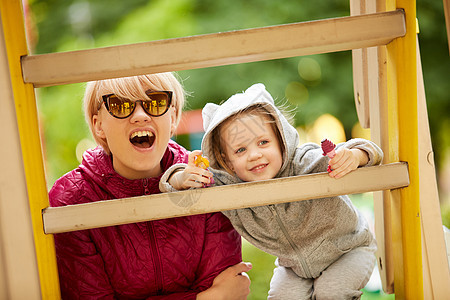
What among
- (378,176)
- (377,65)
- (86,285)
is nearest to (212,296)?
(86,285)

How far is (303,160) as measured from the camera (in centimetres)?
152

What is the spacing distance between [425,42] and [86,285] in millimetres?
4139

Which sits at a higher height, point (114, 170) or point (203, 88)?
point (203, 88)

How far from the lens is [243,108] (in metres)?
1.49

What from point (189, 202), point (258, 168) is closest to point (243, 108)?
point (258, 168)

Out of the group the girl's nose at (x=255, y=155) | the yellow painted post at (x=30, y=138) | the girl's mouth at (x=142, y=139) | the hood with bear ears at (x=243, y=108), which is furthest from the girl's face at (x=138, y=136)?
the yellow painted post at (x=30, y=138)

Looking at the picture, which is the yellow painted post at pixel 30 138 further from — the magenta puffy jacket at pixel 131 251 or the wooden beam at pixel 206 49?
the magenta puffy jacket at pixel 131 251

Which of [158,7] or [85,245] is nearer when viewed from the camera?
[85,245]

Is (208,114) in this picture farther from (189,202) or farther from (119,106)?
(189,202)

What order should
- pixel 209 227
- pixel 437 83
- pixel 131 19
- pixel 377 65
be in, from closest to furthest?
1. pixel 377 65
2. pixel 209 227
3. pixel 437 83
4. pixel 131 19

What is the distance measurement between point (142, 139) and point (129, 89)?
16cm

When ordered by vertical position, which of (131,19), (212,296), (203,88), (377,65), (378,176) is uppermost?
(131,19)

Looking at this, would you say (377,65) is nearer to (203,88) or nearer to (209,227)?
(209,227)

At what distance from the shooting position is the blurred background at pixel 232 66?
4555 mm
